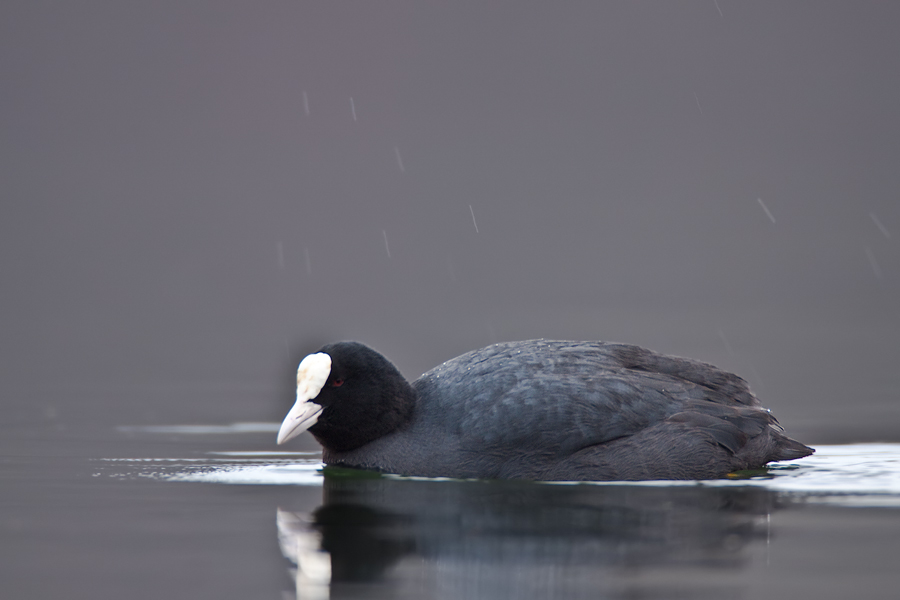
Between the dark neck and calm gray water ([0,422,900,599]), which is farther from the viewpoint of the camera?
the dark neck

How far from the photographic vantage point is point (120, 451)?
9.80 metres

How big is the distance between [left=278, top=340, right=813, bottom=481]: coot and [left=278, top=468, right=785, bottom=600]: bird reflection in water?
24 centimetres

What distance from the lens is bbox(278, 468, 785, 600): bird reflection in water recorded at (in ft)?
17.9

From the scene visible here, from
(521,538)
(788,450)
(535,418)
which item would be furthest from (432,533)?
(788,450)

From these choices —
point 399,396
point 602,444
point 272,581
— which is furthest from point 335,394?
point 272,581

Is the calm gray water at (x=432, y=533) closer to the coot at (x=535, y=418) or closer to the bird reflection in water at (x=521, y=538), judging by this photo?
the bird reflection in water at (x=521, y=538)

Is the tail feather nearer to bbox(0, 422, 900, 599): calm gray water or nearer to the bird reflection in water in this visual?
bbox(0, 422, 900, 599): calm gray water

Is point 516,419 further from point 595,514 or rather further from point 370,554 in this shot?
point 370,554

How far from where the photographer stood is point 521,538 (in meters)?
6.39

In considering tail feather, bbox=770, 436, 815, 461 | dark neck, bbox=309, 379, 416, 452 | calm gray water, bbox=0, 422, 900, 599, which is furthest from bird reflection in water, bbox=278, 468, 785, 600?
tail feather, bbox=770, 436, 815, 461

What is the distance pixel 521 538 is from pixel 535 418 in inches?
73.7

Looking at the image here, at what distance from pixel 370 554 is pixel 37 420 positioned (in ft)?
22.0

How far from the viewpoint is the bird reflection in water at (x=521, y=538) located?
5453 millimetres

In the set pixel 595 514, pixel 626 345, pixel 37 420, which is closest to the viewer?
pixel 595 514
